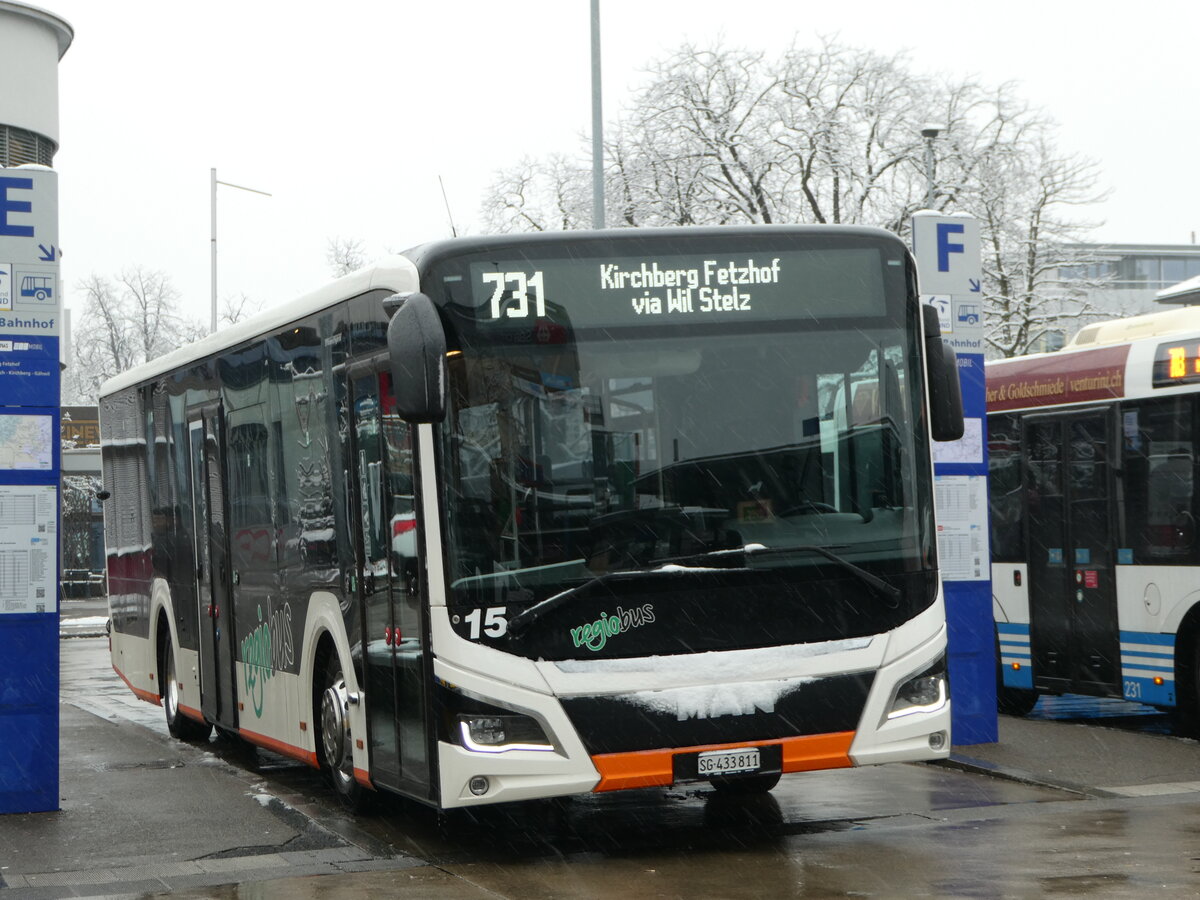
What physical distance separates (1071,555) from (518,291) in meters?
6.98

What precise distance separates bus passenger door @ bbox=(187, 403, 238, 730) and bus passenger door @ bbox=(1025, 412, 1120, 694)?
6.23 meters

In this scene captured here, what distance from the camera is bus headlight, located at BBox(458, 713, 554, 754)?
26.7 ft

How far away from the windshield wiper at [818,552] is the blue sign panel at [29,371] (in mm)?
4194

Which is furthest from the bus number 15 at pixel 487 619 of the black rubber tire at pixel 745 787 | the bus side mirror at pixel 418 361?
the black rubber tire at pixel 745 787

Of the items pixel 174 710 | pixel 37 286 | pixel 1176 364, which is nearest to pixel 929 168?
pixel 1176 364

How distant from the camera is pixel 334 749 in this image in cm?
1021

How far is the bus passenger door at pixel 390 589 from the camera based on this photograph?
8.55 m

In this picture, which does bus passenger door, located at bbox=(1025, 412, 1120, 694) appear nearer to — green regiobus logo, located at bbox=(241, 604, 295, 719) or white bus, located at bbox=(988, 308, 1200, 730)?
white bus, located at bbox=(988, 308, 1200, 730)

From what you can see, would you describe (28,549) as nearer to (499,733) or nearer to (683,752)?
(499,733)

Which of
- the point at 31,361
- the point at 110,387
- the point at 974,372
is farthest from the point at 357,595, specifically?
the point at 110,387

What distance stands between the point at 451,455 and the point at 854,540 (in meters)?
1.94

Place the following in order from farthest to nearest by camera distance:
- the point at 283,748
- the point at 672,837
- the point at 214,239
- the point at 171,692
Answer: the point at 214,239
the point at 171,692
the point at 283,748
the point at 672,837

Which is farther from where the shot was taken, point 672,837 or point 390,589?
point 672,837

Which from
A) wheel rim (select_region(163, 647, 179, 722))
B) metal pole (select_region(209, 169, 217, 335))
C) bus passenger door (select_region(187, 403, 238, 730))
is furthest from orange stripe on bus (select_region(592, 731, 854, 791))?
metal pole (select_region(209, 169, 217, 335))
